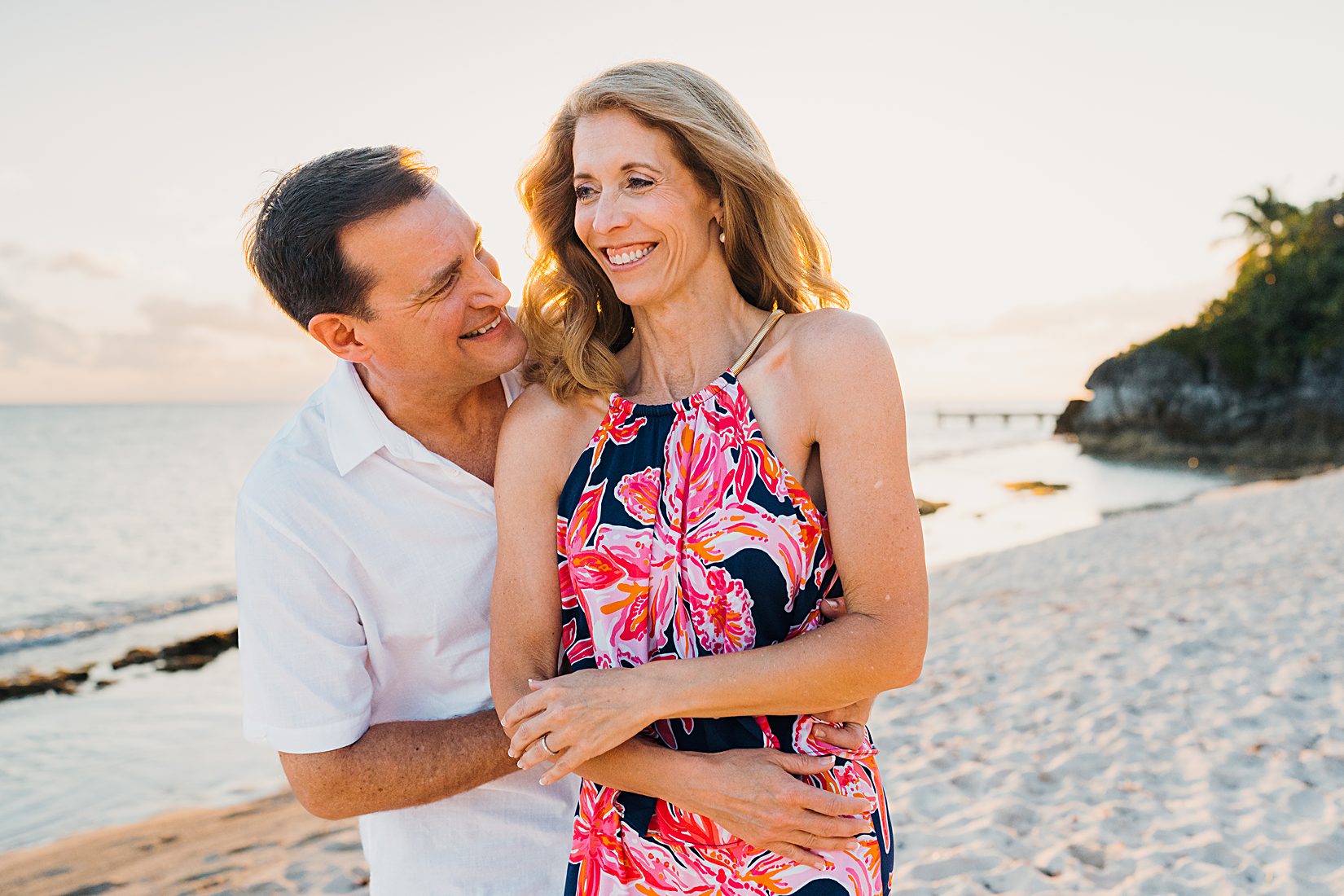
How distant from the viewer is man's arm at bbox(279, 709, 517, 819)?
2.34 metres

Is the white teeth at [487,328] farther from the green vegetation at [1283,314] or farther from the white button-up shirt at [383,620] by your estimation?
the green vegetation at [1283,314]

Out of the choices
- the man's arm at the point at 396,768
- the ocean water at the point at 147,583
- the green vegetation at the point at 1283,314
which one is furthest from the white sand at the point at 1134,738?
the green vegetation at the point at 1283,314

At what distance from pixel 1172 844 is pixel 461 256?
4132mm

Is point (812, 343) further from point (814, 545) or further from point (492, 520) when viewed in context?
point (492, 520)

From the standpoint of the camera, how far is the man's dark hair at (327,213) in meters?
2.57

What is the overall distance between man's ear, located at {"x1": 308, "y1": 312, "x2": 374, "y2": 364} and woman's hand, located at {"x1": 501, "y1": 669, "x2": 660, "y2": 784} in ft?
4.04

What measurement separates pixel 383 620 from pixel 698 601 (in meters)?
0.91

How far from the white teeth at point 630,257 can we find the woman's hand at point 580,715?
1042 mm

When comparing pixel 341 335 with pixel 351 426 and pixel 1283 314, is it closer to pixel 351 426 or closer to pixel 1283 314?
pixel 351 426

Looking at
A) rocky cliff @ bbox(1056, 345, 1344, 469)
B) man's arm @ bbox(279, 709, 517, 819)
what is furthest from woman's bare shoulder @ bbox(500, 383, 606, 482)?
rocky cliff @ bbox(1056, 345, 1344, 469)

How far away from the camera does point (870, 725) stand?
21.9ft

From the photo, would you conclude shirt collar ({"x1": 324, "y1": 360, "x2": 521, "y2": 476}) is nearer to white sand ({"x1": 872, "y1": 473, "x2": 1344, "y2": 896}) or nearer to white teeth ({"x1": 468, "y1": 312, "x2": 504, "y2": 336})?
white teeth ({"x1": 468, "y1": 312, "x2": 504, "y2": 336})

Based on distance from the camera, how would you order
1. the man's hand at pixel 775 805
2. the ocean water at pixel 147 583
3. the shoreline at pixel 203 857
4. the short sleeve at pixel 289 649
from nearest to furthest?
1. the man's hand at pixel 775 805
2. the short sleeve at pixel 289 649
3. the shoreline at pixel 203 857
4. the ocean water at pixel 147 583

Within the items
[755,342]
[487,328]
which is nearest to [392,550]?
[487,328]
